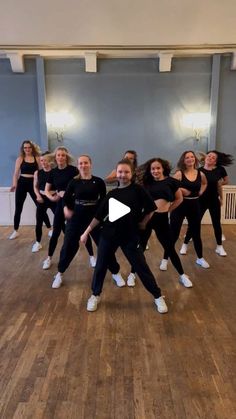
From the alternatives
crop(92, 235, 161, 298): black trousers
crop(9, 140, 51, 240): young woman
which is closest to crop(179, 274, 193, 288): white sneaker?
crop(92, 235, 161, 298): black trousers

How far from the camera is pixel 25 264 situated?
4059mm

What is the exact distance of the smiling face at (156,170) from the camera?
3045 mm

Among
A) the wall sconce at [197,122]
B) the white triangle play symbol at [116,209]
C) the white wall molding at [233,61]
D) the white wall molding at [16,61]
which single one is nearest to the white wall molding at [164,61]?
the wall sconce at [197,122]

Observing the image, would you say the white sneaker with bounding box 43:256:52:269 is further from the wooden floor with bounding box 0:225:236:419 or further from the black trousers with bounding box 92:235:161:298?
the black trousers with bounding box 92:235:161:298

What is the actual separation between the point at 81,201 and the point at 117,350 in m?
1.31

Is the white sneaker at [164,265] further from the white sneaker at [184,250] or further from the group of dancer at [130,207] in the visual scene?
the white sneaker at [184,250]

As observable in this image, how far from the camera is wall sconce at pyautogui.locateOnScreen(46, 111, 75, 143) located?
5.59 meters

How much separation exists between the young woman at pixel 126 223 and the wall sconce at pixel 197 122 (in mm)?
3298

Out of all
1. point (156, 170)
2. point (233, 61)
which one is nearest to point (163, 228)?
point (156, 170)

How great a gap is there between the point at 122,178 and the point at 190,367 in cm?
138

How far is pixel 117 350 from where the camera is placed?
7.69 feet

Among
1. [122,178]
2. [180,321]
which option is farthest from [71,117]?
[180,321]

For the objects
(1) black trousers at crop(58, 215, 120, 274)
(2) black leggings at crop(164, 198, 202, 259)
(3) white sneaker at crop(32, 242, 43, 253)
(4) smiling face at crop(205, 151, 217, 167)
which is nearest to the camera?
(1) black trousers at crop(58, 215, 120, 274)

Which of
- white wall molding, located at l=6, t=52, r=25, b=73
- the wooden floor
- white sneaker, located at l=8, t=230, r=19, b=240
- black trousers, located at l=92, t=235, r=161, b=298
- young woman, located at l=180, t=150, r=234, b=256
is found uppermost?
white wall molding, located at l=6, t=52, r=25, b=73
